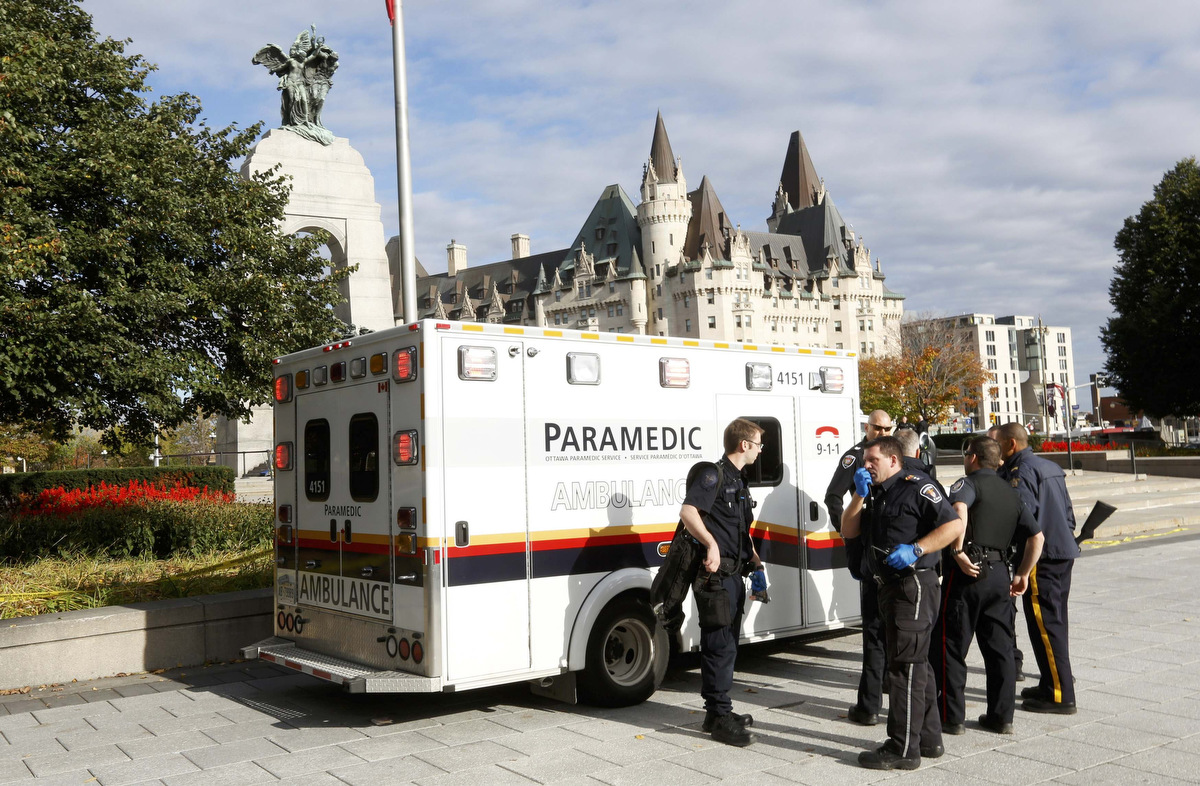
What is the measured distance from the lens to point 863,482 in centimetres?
589

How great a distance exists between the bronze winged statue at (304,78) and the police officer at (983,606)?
26.8 meters

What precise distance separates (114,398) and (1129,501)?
864 inches

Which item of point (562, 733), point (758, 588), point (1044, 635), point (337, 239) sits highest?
point (337, 239)

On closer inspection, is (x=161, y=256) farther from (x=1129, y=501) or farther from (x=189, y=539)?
(x=1129, y=501)

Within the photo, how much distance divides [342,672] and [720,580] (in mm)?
2619

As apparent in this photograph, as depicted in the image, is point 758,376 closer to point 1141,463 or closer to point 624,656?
point 624,656

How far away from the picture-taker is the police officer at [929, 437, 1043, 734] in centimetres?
615

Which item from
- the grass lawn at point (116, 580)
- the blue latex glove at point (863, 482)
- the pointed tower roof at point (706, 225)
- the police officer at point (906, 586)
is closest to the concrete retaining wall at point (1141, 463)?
the grass lawn at point (116, 580)

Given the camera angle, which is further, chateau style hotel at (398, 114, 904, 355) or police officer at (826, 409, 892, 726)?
chateau style hotel at (398, 114, 904, 355)

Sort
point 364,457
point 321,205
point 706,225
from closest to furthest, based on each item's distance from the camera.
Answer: point 364,457 < point 321,205 < point 706,225

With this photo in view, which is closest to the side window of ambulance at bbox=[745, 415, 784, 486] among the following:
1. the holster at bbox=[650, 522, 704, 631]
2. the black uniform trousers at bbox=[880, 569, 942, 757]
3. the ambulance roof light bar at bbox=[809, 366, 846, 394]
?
the ambulance roof light bar at bbox=[809, 366, 846, 394]

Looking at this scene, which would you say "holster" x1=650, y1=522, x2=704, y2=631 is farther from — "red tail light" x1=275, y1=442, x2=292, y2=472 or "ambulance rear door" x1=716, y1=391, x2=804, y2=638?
"red tail light" x1=275, y1=442, x2=292, y2=472

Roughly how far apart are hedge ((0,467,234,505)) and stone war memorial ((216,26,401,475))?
4.55m

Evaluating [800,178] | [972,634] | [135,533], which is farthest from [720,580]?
[800,178]
